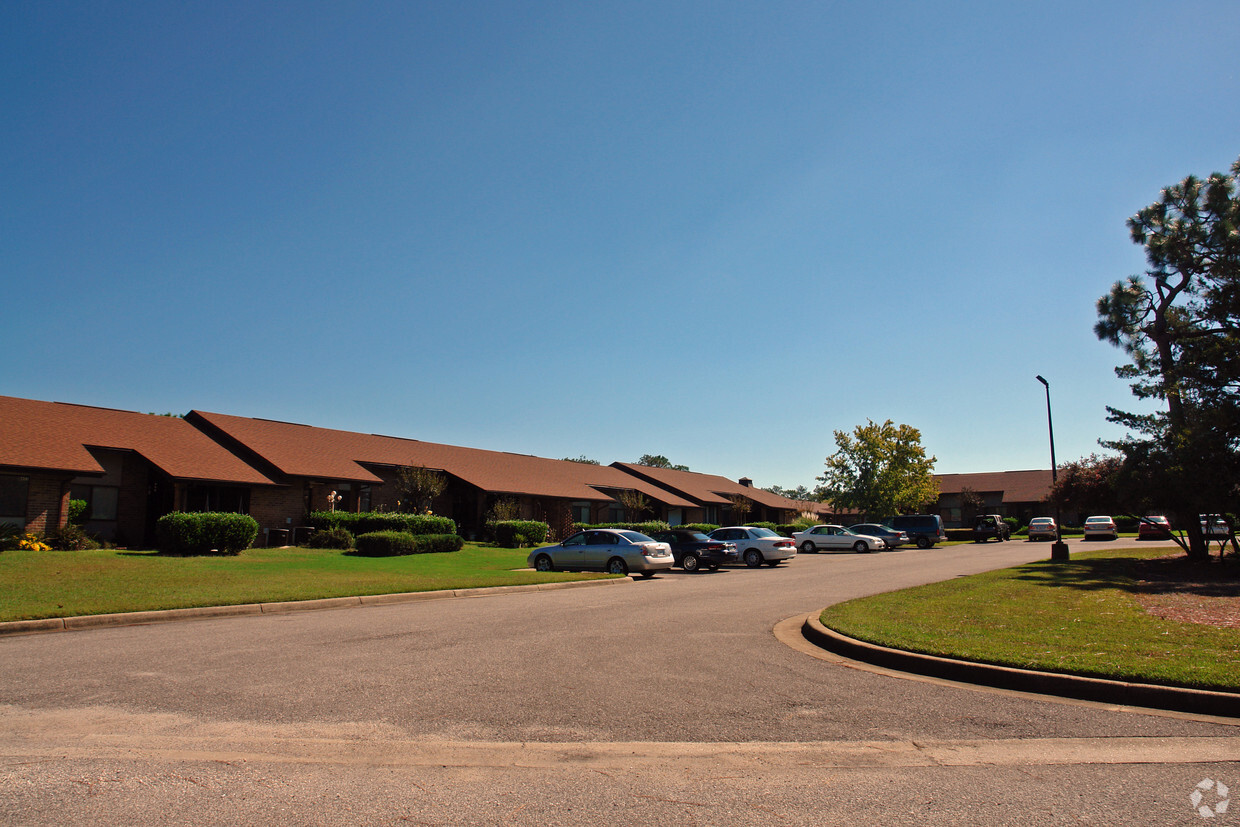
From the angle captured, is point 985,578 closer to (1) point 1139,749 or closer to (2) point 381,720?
(1) point 1139,749

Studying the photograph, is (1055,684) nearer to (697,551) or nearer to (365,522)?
(697,551)

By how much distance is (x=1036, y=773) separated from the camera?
5.32 meters

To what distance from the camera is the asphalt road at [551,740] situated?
4645 millimetres

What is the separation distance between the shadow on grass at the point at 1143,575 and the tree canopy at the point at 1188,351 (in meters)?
1.59

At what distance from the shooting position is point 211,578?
18312 mm

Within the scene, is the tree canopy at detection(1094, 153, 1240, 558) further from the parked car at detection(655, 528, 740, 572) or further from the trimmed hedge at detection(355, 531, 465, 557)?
the trimmed hedge at detection(355, 531, 465, 557)

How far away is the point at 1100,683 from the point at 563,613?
8.28 metres

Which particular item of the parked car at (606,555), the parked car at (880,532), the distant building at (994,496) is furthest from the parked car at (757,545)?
the distant building at (994,496)

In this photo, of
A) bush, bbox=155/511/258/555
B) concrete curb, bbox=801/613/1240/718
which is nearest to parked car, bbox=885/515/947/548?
bush, bbox=155/511/258/555

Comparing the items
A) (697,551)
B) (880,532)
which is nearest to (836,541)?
(880,532)

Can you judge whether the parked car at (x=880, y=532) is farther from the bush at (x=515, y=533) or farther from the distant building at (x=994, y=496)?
the distant building at (x=994, y=496)

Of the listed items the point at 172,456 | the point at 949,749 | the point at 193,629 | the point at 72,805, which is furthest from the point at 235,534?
the point at 949,749

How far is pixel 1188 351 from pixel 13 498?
3882 centimetres

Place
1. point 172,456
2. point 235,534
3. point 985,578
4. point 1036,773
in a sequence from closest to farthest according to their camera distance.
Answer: point 1036,773, point 985,578, point 235,534, point 172,456
